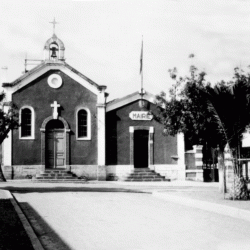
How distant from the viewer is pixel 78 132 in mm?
31750

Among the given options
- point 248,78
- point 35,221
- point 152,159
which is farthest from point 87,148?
point 35,221

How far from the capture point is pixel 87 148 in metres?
31.6

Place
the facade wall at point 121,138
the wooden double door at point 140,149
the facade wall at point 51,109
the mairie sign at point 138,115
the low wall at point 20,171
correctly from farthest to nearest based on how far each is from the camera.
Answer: the wooden double door at point 140,149, the mairie sign at point 138,115, the facade wall at point 121,138, the facade wall at point 51,109, the low wall at point 20,171

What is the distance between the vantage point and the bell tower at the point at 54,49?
3209 centimetres

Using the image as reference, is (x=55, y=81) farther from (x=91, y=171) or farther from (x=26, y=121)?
(x=91, y=171)

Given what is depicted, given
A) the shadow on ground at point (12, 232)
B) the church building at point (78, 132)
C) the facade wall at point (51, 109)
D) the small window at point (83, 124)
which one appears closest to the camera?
the shadow on ground at point (12, 232)

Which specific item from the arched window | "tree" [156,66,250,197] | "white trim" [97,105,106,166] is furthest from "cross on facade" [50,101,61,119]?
"tree" [156,66,250,197]

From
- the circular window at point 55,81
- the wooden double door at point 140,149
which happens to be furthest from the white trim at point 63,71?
the wooden double door at point 140,149

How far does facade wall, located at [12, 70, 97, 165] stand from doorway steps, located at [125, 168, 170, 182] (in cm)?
259

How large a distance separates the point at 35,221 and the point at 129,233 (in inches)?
114

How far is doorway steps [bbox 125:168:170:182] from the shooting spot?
31.2m

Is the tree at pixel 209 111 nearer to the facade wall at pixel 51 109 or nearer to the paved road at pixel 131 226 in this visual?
the paved road at pixel 131 226

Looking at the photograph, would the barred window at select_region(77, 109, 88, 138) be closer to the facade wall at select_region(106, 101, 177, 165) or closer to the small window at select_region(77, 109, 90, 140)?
the small window at select_region(77, 109, 90, 140)

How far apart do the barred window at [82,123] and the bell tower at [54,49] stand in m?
3.74
